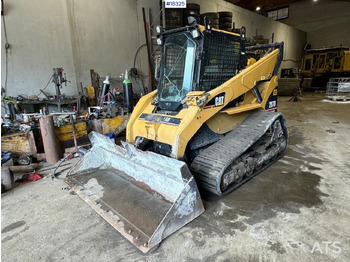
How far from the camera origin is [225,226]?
7.14 feet

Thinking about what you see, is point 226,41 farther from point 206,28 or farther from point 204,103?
point 204,103

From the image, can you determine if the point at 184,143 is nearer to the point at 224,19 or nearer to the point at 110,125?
the point at 110,125

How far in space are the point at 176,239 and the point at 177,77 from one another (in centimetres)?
210

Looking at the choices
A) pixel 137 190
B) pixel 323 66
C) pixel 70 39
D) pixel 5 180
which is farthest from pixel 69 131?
pixel 323 66

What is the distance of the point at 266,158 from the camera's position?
3.24m

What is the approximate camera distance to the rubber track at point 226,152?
245 centimetres

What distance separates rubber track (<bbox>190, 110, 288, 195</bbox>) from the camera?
8.03ft

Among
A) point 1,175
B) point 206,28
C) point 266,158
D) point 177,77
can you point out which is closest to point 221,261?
point 266,158

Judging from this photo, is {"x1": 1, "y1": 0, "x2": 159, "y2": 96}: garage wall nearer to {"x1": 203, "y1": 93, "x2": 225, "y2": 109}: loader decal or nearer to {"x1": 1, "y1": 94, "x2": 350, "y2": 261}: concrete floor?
{"x1": 1, "y1": 94, "x2": 350, "y2": 261}: concrete floor

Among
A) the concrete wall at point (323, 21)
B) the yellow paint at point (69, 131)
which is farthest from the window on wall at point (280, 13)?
the yellow paint at point (69, 131)

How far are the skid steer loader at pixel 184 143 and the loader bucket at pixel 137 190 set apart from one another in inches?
0.4

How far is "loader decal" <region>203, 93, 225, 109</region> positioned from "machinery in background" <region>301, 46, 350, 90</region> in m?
16.5

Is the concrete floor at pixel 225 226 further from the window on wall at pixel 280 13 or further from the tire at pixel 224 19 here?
the window on wall at pixel 280 13

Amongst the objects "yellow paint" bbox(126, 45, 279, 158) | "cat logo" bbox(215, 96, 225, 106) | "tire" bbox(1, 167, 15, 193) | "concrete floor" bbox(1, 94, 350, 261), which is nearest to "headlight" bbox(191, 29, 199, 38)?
"yellow paint" bbox(126, 45, 279, 158)
